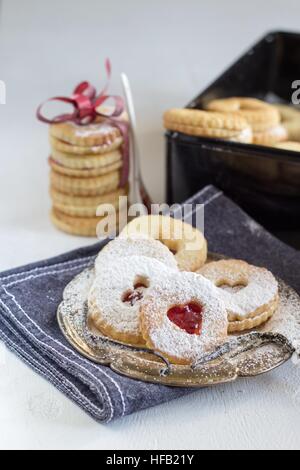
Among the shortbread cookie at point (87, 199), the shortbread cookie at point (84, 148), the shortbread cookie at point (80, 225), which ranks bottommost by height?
the shortbread cookie at point (80, 225)

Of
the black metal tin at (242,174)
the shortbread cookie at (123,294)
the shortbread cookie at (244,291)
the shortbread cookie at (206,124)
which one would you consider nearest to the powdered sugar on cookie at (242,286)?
the shortbread cookie at (244,291)

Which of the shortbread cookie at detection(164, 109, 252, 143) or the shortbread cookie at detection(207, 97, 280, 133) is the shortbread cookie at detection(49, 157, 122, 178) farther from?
the shortbread cookie at detection(207, 97, 280, 133)

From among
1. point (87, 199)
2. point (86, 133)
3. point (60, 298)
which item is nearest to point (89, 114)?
point (86, 133)

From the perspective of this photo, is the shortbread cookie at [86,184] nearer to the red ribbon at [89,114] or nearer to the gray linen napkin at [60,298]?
the red ribbon at [89,114]

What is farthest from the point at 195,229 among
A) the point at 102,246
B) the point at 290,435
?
the point at 290,435

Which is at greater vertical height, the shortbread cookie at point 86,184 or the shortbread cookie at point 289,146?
the shortbread cookie at point 289,146

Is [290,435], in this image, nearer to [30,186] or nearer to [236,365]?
[236,365]
